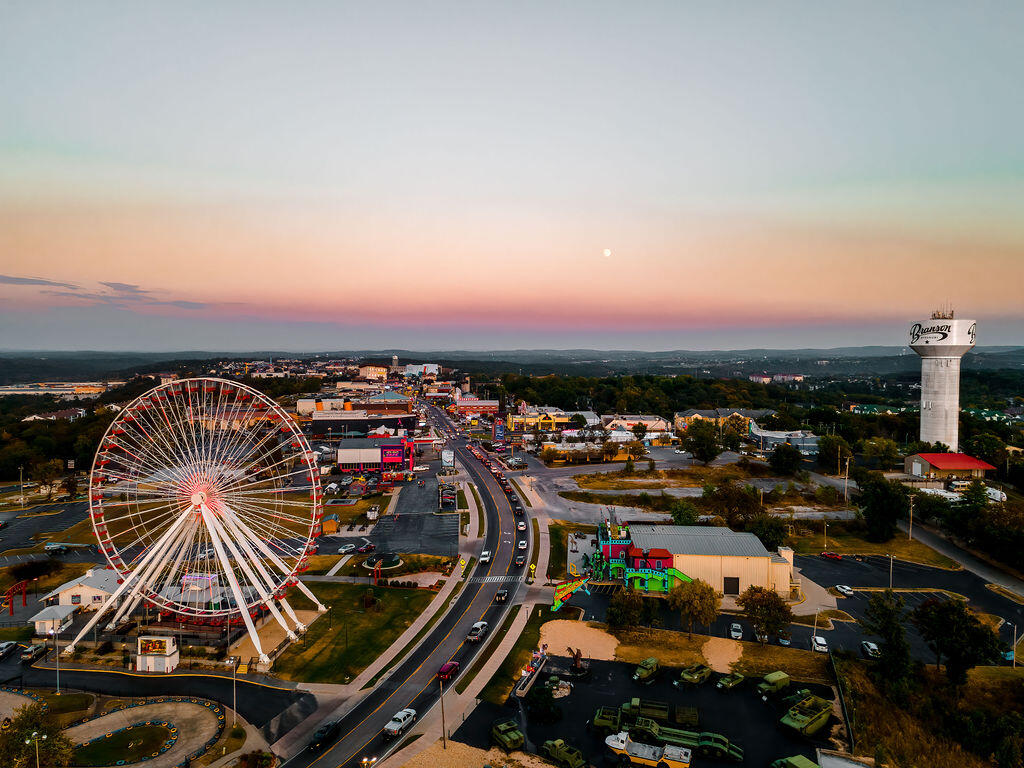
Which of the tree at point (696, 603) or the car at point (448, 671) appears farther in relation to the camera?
the tree at point (696, 603)

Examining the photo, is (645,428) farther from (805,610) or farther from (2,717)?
(2,717)

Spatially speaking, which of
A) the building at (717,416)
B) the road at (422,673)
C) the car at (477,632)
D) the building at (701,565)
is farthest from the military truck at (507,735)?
the building at (717,416)

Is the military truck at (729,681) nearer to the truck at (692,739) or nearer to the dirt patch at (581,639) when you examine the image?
the truck at (692,739)

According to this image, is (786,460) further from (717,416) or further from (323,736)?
(323,736)

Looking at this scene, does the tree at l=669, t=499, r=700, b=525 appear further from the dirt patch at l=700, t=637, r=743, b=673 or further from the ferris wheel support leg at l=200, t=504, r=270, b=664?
the ferris wheel support leg at l=200, t=504, r=270, b=664

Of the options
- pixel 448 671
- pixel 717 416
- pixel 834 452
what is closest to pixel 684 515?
pixel 448 671

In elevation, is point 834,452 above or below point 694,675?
above

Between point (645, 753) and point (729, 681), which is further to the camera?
point (729, 681)
